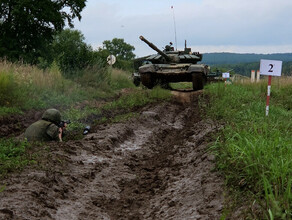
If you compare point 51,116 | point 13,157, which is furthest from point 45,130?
point 13,157

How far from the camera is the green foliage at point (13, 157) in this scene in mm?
4363

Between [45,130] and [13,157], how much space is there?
161cm

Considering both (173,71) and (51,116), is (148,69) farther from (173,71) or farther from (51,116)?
(51,116)

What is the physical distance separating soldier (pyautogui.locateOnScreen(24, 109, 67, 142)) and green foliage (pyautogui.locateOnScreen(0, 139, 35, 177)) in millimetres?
813

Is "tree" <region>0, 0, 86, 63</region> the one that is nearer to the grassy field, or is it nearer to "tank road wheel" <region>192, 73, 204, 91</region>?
the grassy field

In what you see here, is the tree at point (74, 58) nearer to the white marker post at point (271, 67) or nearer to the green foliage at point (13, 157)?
the white marker post at point (271, 67)

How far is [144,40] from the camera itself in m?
15.5

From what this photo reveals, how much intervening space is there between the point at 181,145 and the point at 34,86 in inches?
277

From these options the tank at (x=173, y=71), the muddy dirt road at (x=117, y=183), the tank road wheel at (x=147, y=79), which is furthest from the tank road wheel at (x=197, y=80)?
the muddy dirt road at (x=117, y=183)

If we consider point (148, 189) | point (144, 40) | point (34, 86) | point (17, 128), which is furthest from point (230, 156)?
point (144, 40)

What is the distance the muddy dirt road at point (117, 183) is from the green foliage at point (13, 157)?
176 mm

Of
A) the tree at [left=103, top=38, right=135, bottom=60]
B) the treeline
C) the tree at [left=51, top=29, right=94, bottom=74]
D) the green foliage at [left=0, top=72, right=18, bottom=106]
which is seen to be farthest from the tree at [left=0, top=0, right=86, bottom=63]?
the tree at [left=103, top=38, right=135, bottom=60]

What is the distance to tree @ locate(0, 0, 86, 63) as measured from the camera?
2091 centimetres

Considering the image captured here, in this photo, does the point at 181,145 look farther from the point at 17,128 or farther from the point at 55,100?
the point at 55,100
